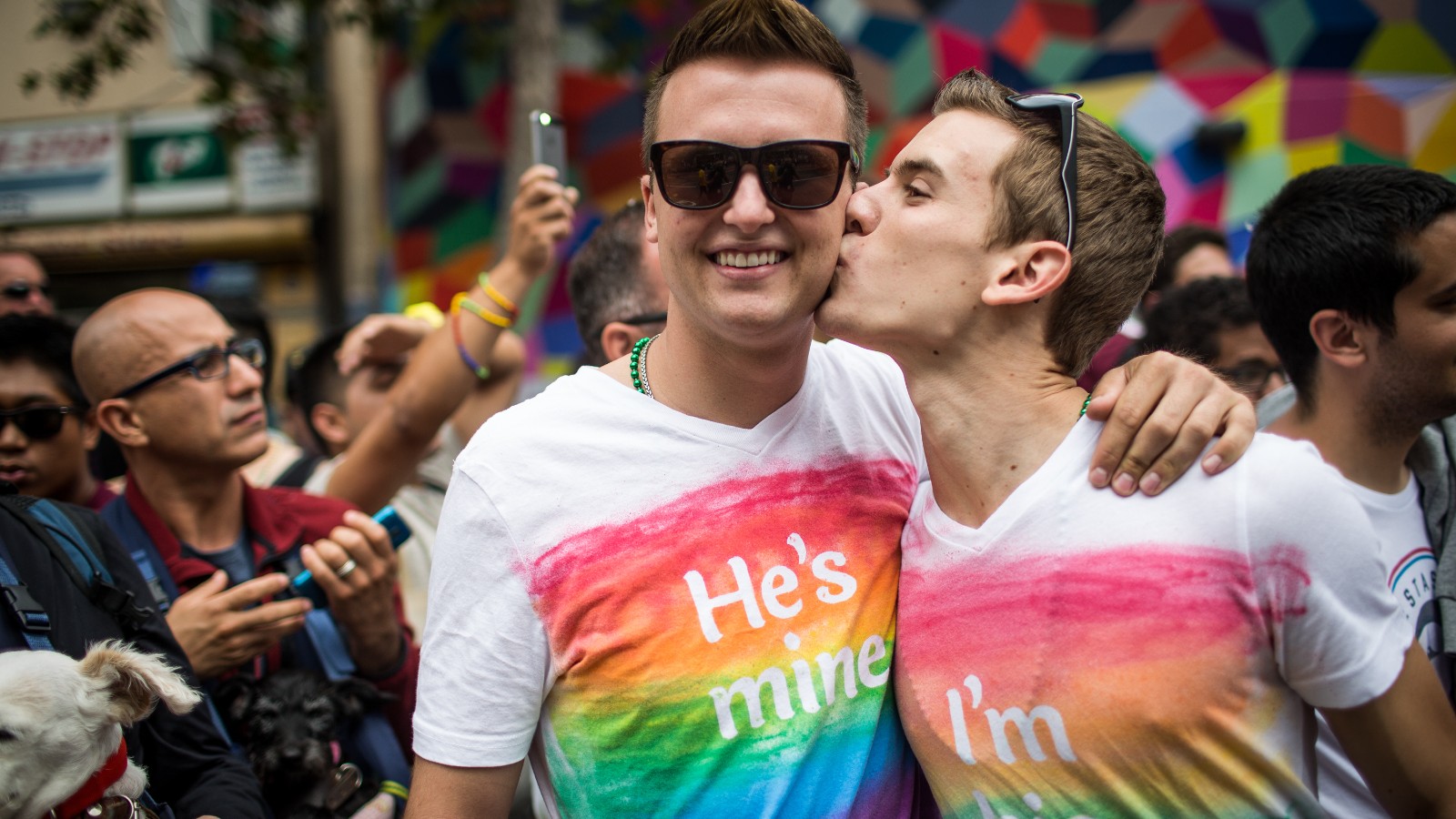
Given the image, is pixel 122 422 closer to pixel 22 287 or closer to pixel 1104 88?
pixel 22 287

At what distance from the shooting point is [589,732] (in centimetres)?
197

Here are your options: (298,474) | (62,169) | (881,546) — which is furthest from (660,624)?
(62,169)

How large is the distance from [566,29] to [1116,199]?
1106 centimetres

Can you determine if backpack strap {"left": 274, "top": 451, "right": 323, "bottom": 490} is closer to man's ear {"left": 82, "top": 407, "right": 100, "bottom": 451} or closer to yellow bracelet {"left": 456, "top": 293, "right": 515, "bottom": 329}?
man's ear {"left": 82, "top": 407, "right": 100, "bottom": 451}

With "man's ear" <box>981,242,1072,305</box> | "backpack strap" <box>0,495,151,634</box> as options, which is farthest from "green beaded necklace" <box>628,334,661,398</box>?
"backpack strap" <box>0,495,151,634</box>

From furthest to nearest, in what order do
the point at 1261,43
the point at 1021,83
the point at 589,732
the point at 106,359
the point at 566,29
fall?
the point at 566,29
the point at 1021,83
the point at 1261,43
the point at 106,359
the point at 589,732

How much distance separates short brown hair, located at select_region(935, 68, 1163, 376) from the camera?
2.03 m

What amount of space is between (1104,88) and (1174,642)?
30.5ft

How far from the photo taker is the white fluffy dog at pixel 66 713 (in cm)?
190

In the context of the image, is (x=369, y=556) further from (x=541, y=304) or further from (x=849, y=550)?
(x=541, y=304)

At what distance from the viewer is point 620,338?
3225 mm

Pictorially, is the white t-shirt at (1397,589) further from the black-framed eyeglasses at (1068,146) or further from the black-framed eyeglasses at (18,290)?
the black-framed eyeglasses at (18,290)

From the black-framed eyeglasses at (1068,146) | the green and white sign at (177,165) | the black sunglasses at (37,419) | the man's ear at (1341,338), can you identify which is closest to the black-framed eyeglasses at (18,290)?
the black sunglasses at (37,419)

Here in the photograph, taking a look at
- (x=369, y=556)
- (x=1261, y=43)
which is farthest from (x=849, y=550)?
(x=1261, y=43)
